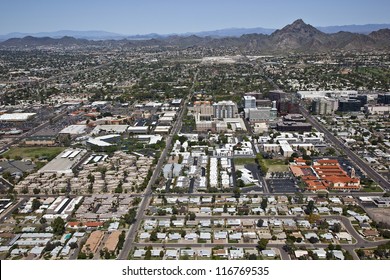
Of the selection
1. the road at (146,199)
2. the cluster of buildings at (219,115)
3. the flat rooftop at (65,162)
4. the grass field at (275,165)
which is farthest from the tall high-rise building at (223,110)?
the flat rooftop at (65,162)

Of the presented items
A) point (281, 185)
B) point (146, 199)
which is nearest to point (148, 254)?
point (146, 199)

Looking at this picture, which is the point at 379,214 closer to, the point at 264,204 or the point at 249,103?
the point at 264,204

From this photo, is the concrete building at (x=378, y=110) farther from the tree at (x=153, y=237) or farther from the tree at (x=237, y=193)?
the tree at (x=153, y=237)

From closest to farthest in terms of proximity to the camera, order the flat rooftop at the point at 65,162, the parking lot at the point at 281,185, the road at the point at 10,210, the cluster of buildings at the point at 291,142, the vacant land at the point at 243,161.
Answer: the road at the point at 10,210
the parking lot at the point at 281,185
the flat rooftop at the point at 65,162
the vacant land at the point at 243,161
the cluster of buildings at the point at 291,142

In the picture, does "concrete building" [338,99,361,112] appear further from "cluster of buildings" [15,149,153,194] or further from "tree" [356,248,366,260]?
"tree" [356,248,366,260]

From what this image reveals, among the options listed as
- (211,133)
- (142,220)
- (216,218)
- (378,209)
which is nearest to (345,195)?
(378,209)

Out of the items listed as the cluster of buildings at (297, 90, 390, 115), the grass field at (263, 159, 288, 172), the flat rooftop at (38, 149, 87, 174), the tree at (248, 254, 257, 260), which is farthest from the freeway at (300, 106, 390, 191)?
the flat rooftop at (38, 149, 87, 174)

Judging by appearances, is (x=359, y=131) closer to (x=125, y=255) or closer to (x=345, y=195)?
(x=345, y=195)
